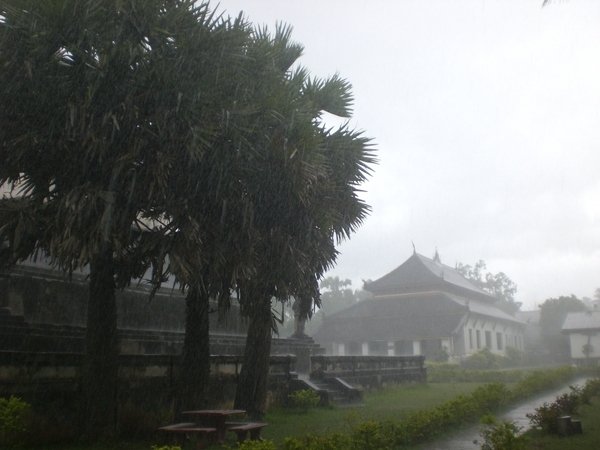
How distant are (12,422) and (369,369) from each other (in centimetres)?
1326

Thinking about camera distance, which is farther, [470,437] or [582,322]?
[582,322]

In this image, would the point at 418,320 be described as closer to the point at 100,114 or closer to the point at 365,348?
the point at 365,348

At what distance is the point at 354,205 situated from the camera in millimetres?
12109

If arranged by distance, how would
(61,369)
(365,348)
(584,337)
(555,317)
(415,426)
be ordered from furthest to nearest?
(555,317) → (584,337) → (365,348) → (61,369) → (415,426)

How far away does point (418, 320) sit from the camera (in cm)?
3894

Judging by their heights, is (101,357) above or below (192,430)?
above

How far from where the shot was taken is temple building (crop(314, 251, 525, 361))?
37.8 m

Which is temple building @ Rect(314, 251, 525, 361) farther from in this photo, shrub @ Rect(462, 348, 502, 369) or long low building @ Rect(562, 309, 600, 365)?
long low building @ Rect(562, 309, 600, 365)

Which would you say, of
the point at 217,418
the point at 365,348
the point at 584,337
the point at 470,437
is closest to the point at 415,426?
the point at 470,437

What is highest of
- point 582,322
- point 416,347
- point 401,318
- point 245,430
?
point 582,322

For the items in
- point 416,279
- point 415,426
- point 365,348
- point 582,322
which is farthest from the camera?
point 582,322

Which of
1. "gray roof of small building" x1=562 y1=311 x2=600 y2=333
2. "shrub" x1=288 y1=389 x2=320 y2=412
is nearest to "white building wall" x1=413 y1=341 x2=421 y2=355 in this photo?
"gray roof of small building" x1=562 y1=311 x2=600 y2=333

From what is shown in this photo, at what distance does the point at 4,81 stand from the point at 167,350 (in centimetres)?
782

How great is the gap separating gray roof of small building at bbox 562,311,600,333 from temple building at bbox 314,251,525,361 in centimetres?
465
